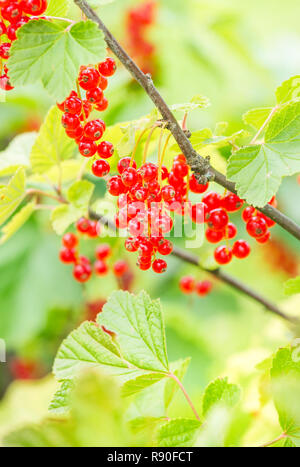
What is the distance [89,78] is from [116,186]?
14 centimetres

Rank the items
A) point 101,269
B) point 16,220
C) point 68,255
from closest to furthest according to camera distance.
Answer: point 16,220 < point 68,255 < point 101,269

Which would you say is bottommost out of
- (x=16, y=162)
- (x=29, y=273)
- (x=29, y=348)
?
(x=29, y=348)

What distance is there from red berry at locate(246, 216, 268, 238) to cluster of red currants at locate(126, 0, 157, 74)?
1.56 metres

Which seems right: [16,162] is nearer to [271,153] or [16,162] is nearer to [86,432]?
[271,153]

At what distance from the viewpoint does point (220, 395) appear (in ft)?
2.18

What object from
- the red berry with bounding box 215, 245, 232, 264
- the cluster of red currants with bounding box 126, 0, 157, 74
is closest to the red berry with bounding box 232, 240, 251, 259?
the red berry with bounding box 215, 245, 232, 264

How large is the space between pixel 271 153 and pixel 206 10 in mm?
2325

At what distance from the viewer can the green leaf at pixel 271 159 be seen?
27.2 inches

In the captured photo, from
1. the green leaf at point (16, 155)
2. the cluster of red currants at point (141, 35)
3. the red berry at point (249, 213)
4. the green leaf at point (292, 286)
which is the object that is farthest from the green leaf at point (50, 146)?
the cluster of red currants at point (141, 35)

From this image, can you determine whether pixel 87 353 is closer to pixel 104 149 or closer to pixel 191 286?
pixel 104 149

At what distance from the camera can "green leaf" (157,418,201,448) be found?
2.02 ft

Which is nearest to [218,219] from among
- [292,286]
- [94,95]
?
[292,286]
